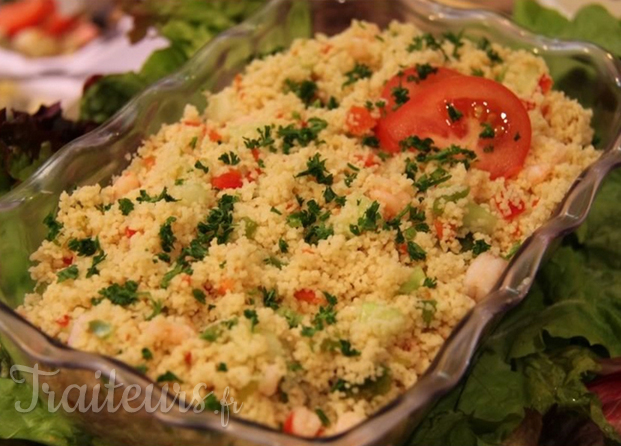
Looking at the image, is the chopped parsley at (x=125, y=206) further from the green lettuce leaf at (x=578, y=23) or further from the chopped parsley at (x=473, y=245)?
the green lettuce leaf at (x=578, y=23)

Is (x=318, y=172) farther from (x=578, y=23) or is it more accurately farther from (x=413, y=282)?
(x=578, y=23)

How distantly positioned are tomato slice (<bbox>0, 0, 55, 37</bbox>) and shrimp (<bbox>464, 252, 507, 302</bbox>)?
342cm

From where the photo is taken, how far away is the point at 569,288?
2141mm

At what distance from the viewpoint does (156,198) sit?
1845mm

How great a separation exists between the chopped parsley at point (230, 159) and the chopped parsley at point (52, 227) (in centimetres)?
41

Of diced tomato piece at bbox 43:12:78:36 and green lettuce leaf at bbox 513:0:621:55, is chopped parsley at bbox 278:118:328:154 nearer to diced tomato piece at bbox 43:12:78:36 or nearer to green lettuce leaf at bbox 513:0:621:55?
green lettuce leaf at bbox 513:0:621:55

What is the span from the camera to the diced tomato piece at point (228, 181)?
1926 mm

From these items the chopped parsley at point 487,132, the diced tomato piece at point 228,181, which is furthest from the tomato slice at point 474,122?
the diced tomato piece at point 228,181

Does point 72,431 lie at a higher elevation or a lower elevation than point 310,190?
lower

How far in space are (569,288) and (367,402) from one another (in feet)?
2.87

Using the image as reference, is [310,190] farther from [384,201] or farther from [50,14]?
[50,14]

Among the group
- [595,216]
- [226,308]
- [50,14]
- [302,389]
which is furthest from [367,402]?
[50,14]

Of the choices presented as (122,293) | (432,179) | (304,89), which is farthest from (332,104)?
(122,293)

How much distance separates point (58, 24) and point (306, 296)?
328 cm
